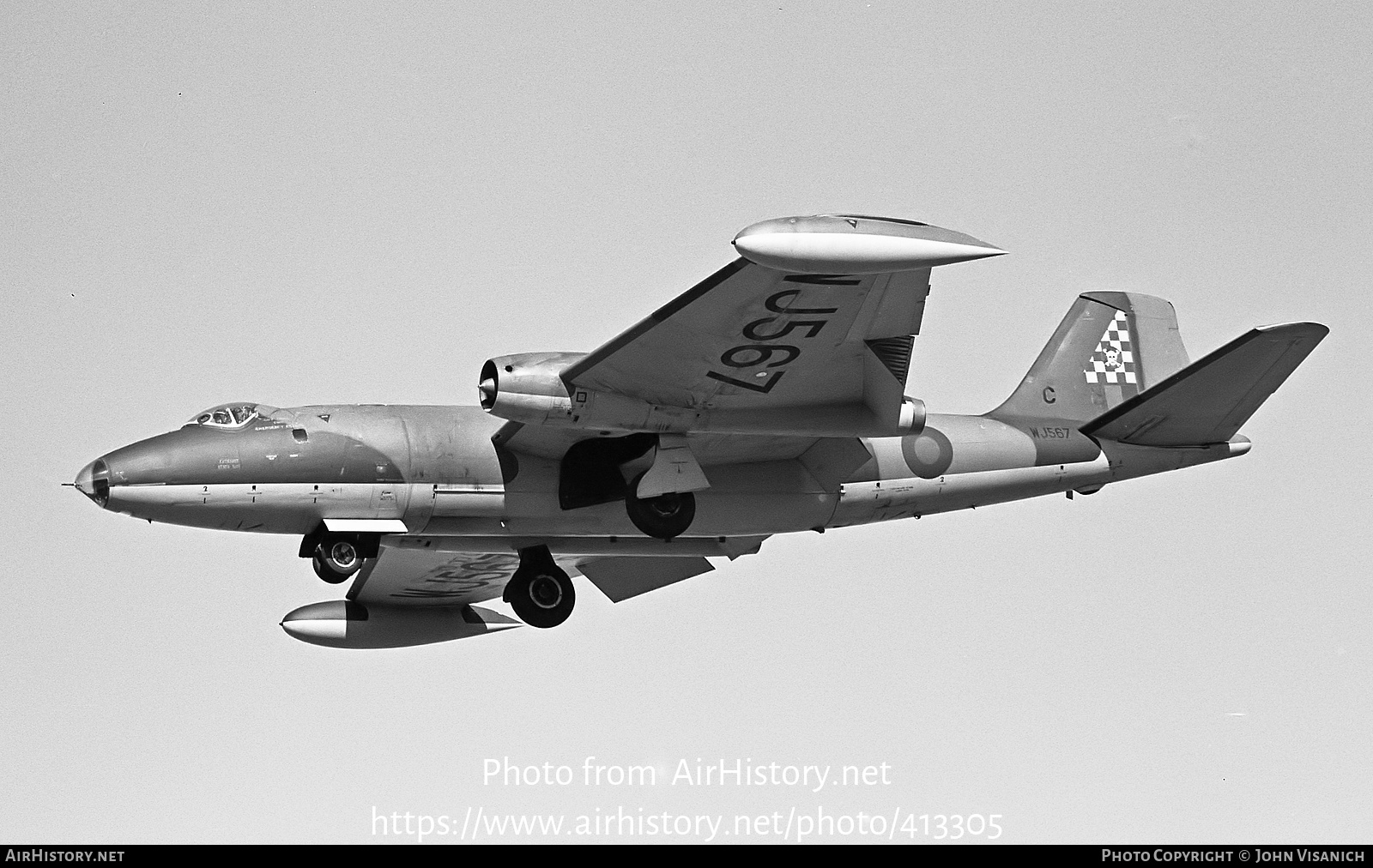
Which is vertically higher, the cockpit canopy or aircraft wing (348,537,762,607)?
the cockpit canopy

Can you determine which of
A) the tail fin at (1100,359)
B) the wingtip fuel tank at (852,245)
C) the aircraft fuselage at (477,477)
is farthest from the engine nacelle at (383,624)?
the wingtip fuel tank at (852,245)

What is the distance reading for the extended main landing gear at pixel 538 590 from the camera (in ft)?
75.7

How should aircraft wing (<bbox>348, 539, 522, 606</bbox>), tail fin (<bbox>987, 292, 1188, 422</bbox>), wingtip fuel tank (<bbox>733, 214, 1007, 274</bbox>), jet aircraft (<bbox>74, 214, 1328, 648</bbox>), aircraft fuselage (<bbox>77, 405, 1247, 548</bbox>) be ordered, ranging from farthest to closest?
aircraft wing (<bbox>348, 539, 522, 606</bbox>)
tail fin (<bbox>987, 292, 1188, 422</bbox>)
aircraft fuselage (<bbox>77, 405, 1247, 548</bbox>)
jet aircraft (<bbox>74, 214, 1328, 648</bbox>)
wingtip fuel tank (<bbox>733, 214, 1007, 274</bbox>)

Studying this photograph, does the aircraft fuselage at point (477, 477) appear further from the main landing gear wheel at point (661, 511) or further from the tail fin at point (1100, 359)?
the tail fin at point (1100, 359)

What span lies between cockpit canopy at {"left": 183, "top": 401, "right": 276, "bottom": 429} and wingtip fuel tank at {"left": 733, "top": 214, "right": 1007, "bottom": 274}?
23.6 ft

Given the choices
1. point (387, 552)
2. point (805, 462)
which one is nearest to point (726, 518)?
point (805, 462)

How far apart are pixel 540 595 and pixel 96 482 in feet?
19.4

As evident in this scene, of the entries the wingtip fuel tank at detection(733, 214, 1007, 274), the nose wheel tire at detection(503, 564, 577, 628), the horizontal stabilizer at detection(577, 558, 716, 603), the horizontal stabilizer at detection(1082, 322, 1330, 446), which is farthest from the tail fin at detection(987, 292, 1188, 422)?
the wingtip fuel tank at detection(733, 214, 1007, 274)

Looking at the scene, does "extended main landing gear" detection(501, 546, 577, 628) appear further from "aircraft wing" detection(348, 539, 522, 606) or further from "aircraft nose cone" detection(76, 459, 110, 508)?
"aircraft nose cone" detection(76, 459, 110, 508)

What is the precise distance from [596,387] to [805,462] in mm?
4046

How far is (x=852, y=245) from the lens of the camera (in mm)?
17203

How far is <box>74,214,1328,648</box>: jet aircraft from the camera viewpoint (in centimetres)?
1958

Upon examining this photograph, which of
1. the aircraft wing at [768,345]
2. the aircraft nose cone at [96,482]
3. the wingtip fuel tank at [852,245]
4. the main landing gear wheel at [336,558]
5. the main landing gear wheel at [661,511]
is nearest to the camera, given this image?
the wingtip fuel tank at [852,245]

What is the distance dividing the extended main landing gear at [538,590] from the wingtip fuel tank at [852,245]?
284 inches
